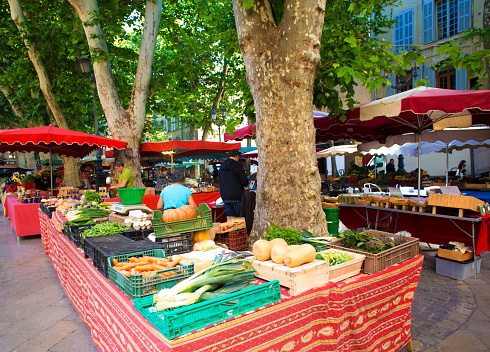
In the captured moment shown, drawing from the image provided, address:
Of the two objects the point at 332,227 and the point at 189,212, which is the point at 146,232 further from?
the point at 332,227

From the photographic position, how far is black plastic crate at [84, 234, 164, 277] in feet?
8.98

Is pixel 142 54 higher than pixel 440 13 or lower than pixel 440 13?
lower

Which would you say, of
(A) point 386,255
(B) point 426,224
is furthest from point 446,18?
(A) point 386,255

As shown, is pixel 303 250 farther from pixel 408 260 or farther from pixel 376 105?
pixel 376 105

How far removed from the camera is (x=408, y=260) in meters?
3.24

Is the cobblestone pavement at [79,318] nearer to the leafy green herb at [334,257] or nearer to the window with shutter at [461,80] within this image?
the leafy green herb at [334,257]

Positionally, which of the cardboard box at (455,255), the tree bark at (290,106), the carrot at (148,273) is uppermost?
the tree bark at (290,106)

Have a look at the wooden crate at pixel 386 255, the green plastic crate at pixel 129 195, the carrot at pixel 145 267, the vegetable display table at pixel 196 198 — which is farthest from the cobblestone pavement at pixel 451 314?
the vegetable display table at pixel 196 198

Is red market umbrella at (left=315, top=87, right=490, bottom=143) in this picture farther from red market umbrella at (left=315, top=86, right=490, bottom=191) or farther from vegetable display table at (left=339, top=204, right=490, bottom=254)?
vegetable display table at (left=339, top=204, right=490, bottom=254)

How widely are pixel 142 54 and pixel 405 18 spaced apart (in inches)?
733

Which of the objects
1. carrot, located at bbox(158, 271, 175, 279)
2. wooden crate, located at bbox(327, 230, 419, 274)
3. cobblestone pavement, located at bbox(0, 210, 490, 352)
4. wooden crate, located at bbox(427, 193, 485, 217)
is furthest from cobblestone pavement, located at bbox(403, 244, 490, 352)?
carrot, located at bbox(158, 271, 175, 279)

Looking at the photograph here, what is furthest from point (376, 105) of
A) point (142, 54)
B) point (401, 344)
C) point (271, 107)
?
point (142, 54)

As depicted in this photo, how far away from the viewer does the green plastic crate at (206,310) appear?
170cm

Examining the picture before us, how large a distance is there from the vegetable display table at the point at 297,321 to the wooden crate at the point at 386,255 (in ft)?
0.20
